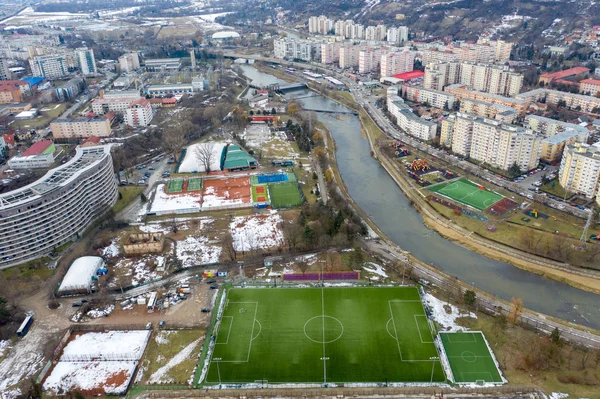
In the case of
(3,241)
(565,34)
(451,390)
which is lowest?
(451,390)

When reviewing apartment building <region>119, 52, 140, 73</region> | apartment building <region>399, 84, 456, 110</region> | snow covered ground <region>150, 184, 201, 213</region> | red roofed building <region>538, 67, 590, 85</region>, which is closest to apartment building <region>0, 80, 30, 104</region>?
apartment building <region>119, 52, 140, 73</region>

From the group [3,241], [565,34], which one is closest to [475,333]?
[3,241]

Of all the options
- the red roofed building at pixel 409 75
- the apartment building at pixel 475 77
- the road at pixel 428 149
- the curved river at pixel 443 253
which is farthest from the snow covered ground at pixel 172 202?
the red roofed building at pixel 409 75

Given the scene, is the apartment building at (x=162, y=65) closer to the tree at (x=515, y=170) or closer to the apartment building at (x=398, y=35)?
the apartment building at (x=398, y=35)

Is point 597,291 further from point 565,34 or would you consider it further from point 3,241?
point 565,34

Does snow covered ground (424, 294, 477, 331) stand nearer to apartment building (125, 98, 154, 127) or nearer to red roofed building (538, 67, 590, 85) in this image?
apartment building (125, 98, 154, 127)

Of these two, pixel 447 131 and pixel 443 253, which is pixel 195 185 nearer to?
pixel 443 253

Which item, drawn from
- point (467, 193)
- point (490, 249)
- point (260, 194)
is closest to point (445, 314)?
point (490, 249)

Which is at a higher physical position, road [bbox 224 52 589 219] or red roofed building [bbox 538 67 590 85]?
red roofed building [bbox 538 67 590 85]
